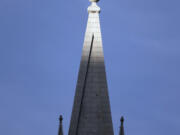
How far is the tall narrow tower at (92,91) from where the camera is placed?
44219 mm

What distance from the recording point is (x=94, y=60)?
45.4m

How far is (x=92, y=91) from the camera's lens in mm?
44781

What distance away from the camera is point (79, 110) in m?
44.5

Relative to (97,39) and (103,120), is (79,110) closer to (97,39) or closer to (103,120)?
(103,120)

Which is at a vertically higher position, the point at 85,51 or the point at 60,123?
the point at 85,51

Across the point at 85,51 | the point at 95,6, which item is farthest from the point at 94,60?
the point at 95,6

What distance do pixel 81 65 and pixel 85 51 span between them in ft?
3.27

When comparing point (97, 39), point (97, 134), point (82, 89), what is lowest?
point (97, 134)

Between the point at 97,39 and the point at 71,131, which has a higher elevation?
the point at 97,39

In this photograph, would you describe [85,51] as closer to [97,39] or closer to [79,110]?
[97,39]

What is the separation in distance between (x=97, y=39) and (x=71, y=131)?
6465mm

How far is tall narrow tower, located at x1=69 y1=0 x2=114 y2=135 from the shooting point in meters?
44.2

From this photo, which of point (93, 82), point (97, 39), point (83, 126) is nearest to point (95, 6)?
point (97, 39)

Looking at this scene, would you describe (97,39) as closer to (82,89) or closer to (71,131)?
(82,89)
